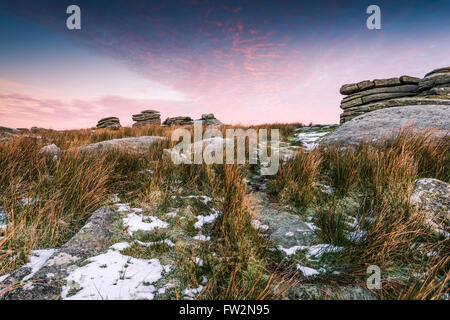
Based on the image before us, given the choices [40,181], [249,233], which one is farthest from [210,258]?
[40,181]

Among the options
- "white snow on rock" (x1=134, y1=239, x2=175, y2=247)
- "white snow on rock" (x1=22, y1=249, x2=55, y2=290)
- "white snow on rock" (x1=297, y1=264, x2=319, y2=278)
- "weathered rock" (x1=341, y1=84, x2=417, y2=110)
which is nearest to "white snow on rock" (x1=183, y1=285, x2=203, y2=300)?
Result: "white snow on rock" (x1=134, y1=239, x2=175, y2=247)

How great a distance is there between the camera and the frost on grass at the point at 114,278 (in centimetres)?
138

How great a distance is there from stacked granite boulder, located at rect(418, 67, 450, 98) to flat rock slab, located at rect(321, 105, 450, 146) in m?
3.53

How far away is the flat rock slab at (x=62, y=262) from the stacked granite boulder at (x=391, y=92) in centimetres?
998

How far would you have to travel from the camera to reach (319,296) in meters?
1.34

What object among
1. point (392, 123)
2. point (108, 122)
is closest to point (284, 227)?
point (392, 123)

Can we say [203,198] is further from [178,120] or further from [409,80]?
[178,120]

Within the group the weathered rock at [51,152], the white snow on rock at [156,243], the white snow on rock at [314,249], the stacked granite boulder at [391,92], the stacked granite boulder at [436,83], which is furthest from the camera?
the stacked granite boulder at [391,92]

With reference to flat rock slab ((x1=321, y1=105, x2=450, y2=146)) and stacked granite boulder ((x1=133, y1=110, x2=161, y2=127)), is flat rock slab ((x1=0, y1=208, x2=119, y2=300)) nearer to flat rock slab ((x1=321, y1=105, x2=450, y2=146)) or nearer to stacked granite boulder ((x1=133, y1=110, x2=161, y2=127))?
flat rock slab ((x1=321, y1=105, x2=450, y2=146))

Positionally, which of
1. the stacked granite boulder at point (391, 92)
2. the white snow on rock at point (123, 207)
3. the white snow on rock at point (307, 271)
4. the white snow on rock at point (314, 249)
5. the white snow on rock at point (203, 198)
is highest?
the stacked granite boulder at point (391, 92)

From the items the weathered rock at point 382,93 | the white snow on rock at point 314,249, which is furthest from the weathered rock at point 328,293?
the weathered rock at point 382,93

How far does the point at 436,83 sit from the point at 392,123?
19.2 feet

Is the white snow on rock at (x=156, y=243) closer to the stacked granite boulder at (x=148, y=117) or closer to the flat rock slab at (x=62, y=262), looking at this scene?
the flat rock slab at (x=62, y=262)

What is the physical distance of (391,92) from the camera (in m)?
8.86
